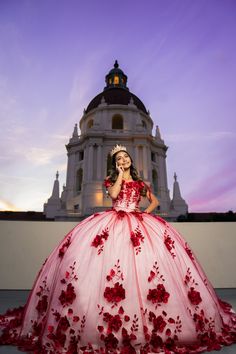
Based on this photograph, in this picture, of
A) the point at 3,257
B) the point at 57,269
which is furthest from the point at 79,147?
the point at 57,269

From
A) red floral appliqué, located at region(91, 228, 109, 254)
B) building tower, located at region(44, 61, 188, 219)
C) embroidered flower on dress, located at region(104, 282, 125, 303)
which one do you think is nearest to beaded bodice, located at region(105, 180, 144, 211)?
red floral appliqué, located at region(91, 228, 109, 254)

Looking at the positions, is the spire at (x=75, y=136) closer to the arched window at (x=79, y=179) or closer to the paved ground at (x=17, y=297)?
the arched window at (x=79, y=179)

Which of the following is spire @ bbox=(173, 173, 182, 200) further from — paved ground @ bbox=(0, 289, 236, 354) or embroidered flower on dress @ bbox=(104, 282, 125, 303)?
embroidered flower on dress @ bbox=(104, 282, 125, 303)

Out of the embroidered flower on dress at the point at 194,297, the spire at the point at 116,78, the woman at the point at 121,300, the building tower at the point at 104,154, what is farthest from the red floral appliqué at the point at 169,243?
the spire at the point at 116,78

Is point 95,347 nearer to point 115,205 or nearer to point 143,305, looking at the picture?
point 143,305

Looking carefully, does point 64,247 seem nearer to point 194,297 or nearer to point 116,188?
point 116,188

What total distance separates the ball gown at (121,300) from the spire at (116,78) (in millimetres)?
31412

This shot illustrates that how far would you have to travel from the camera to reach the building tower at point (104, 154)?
18734mm

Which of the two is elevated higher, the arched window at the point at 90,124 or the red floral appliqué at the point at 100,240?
the arched window at the point at 90,124

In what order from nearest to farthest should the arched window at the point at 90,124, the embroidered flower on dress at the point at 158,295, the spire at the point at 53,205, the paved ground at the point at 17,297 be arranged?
the embroidered flower on dress at the point at 158,295, the paved ground at the point at 17,297, the spire at the point at 53,205, the arched window at the point at 90,124

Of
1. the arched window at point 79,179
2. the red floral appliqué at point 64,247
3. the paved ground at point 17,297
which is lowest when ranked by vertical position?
the paved ground at point 17,297

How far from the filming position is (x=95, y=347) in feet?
4.46

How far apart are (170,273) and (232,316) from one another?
3.17 feet

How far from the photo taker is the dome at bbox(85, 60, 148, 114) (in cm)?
2544
